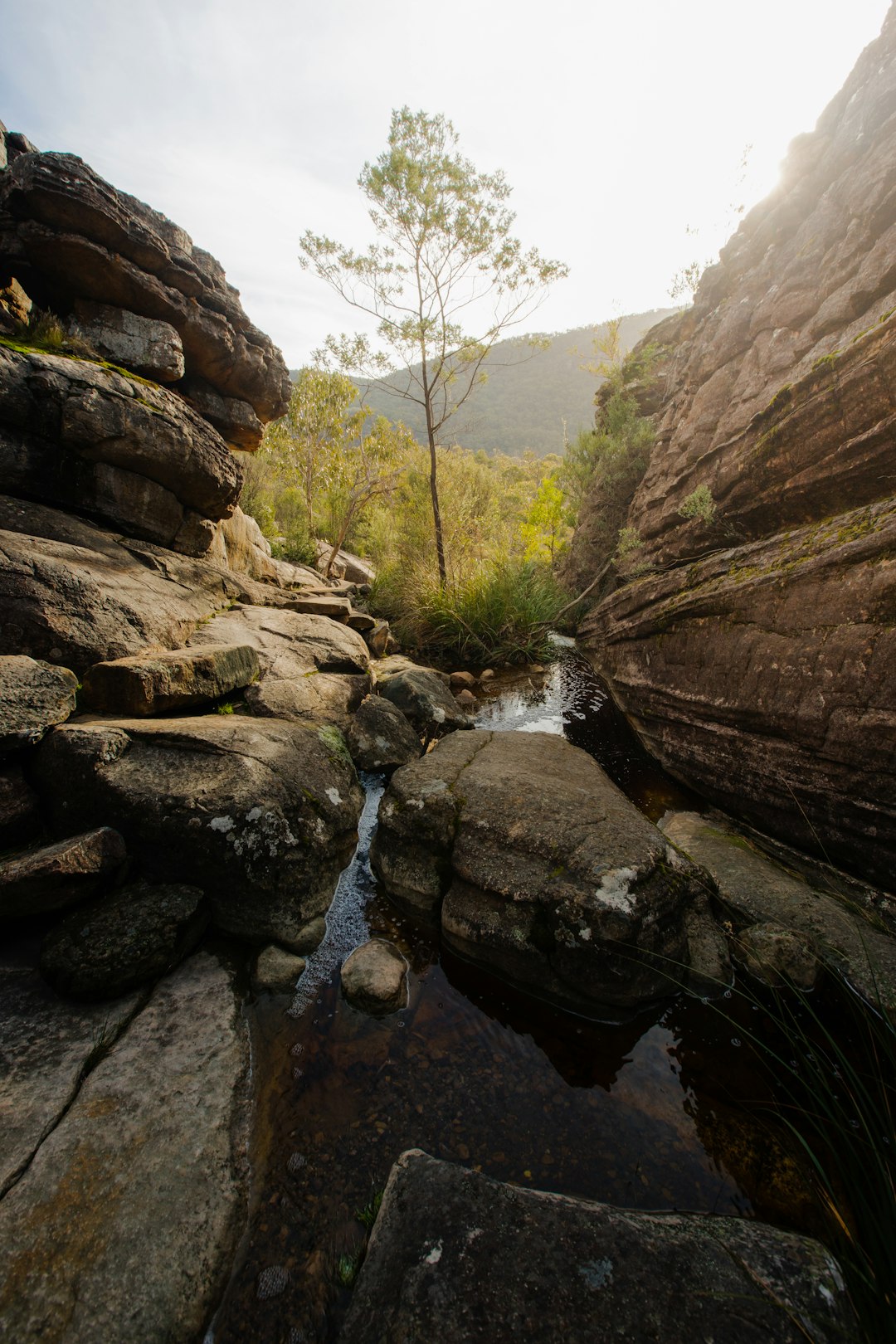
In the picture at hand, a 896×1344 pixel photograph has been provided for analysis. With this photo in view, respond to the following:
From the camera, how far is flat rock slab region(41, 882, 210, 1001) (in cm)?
263

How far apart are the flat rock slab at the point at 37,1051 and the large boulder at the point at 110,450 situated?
4.90 m

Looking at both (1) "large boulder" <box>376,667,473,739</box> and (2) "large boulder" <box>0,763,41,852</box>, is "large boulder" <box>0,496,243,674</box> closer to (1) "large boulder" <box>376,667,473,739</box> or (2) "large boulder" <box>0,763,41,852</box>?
(2) "large boulder" <box>0,763,41,852</box>

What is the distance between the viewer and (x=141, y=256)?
6.85 meters

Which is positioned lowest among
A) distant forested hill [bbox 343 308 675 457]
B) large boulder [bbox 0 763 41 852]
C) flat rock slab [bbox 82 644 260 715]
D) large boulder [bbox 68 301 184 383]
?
large boulder [bbox 0 763 41 852]

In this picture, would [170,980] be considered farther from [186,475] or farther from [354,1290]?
[186,475]

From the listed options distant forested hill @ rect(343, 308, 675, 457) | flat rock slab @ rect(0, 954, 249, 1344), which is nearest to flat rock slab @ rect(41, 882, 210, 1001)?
flat rock slab @ rect(0, 954, 249, 1344)

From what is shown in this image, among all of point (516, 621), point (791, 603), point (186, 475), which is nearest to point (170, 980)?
point (791, 603)

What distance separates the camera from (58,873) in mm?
2834

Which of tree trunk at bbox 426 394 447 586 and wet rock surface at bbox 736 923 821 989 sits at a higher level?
tree trunk at bbox 426 394 447 586

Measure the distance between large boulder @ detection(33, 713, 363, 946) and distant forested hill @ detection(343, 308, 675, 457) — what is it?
80.1 m

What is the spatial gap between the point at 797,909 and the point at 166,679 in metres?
5.18

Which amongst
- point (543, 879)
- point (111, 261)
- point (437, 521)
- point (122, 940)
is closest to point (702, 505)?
point (543, 879)

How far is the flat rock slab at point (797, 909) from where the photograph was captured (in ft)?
9.20

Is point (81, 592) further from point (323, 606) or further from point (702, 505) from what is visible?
point (702, 505)
